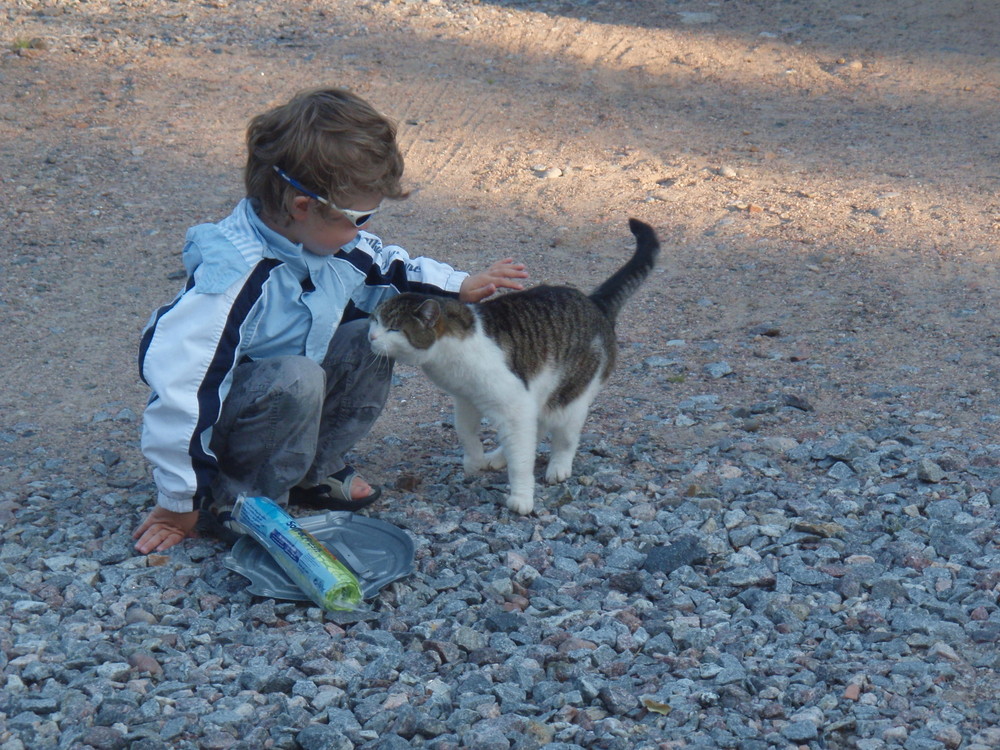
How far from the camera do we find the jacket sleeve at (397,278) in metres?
4.02

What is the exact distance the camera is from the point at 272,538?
3336 mm

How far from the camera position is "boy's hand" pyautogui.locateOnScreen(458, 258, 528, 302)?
3871mm

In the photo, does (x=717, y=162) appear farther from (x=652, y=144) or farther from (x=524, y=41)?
(x=524, y=41)

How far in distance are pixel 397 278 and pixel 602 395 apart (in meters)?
1.34

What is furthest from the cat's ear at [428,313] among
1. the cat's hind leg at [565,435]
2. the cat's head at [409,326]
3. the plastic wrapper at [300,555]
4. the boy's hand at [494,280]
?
the plastic wrapper at [300,555]

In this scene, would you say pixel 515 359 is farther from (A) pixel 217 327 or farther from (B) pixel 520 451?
(A) pixel 217 327

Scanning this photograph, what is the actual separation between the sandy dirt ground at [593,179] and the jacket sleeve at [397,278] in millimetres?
731

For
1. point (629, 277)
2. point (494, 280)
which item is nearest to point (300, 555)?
point (494, 280)

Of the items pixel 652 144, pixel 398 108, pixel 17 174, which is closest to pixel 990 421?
pixel 652 144

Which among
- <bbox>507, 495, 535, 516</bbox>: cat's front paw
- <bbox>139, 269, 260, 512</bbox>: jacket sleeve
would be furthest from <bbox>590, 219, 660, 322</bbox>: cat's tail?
<bbox>139, 269, 260, 512</bbox>: jacket sleeve

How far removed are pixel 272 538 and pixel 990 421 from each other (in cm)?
292

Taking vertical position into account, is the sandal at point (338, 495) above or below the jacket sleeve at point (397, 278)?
below

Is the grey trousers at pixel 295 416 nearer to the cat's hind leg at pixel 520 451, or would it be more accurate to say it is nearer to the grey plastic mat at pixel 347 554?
the grey plastic mat at pixel 347 554

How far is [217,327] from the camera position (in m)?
3.30
